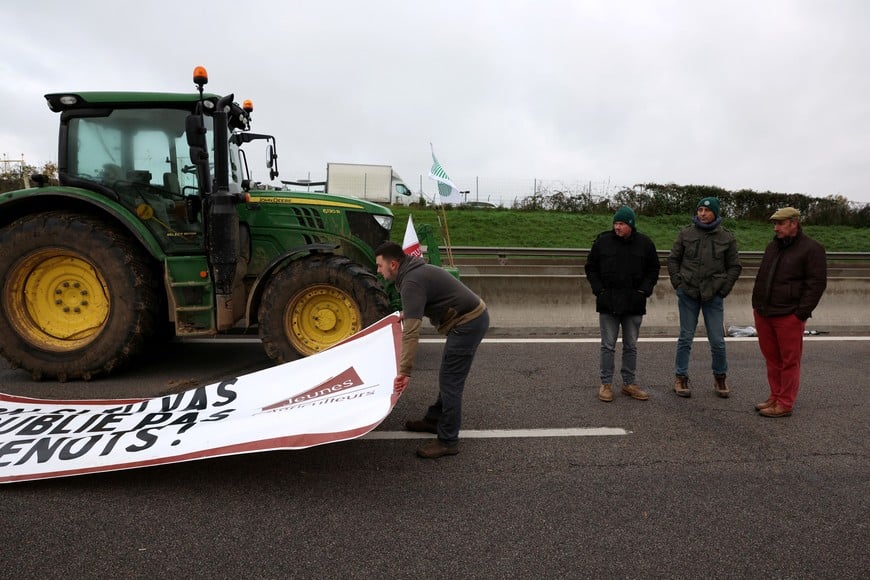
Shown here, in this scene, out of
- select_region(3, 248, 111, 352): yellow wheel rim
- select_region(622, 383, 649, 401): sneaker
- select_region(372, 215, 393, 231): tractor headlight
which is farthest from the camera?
select_region(372, 215, 393, 231): tractor headlight

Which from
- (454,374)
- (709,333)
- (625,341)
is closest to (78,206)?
(454,374)

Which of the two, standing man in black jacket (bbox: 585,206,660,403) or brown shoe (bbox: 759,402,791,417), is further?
standing man in black jacket (bbox: 585,206,660,403)

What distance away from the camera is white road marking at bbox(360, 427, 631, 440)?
14.5 ft

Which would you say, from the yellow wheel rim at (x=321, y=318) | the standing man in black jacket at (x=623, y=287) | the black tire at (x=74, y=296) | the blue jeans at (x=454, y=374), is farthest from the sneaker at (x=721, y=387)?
the black tire at (x=74, y=296)

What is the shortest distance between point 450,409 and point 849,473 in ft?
8.71

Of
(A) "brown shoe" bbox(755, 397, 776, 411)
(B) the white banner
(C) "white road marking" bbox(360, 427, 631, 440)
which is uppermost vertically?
(B) the white banner

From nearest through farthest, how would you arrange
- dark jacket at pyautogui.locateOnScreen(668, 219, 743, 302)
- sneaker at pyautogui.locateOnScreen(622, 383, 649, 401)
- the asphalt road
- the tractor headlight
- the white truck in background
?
1. the asphalt road
2. sneaker at pyautogui.locateOnScreen(622, 383, 649, 401)
3. dark jacket at pyautogui.locateOnScreen(668, 219, 743, 302)
4. the tractor headlight
5. the white truck in background

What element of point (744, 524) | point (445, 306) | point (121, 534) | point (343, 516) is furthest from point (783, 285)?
point (121, 534)

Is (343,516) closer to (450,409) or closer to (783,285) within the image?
(450,409)

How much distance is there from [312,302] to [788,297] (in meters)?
4.42

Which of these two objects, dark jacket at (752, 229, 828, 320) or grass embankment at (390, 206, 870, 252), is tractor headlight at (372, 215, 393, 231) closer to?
dark jacket at (752, 229, 828, 320)

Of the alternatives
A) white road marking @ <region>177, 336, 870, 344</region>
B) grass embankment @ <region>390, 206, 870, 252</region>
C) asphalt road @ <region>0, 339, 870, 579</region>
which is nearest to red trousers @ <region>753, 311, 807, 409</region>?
asphalt road @ <region>0, 339, 870, 579</region>

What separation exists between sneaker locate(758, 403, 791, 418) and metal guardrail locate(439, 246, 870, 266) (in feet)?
39.4

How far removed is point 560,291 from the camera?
29.4 feet
